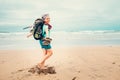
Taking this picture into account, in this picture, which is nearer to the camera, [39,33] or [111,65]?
[39,33]

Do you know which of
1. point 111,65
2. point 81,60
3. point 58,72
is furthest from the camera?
point 81,60

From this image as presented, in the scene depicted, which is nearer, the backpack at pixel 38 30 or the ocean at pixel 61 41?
the backpack at pixel 38 30

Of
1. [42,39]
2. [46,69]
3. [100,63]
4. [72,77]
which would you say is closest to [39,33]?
[42,39]

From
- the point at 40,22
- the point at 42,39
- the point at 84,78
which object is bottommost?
the point at 84,78

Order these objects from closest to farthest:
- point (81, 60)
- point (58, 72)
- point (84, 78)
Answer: point (84, 78) < point (58, 72) < point (81, 60)

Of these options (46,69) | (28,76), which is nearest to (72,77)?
(46,69)

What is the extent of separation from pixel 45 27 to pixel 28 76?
1560 millimetres

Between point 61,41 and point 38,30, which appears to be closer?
point 38,30

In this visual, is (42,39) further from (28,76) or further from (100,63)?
(100,63)

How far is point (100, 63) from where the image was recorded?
789 cm

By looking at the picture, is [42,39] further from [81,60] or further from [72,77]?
[81,60]

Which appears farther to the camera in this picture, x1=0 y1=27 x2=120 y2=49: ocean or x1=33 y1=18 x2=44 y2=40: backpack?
x1=0 y1=27 x2=120 y2=49: ocean

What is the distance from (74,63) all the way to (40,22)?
242 centimetres

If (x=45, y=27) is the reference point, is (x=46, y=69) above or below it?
below
